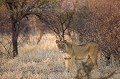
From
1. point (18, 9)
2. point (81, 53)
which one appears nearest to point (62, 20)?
point (18, 9)

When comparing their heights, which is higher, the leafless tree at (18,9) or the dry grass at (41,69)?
the leafless tree at (18,9)

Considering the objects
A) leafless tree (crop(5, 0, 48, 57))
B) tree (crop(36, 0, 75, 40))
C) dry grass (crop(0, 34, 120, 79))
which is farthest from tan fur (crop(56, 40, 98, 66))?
tree (crop(36, 0, 75, 40))

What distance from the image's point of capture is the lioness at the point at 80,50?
13.3 metres

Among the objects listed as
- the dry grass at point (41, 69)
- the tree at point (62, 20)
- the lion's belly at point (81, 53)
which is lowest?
the dry grass at point (41, 69)

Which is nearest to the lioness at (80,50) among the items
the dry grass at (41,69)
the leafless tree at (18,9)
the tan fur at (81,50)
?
the tan fur at (81,50)

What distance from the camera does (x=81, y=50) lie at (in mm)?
13586

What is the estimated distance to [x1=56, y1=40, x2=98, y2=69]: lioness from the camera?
13.3 m

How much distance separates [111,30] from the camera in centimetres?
1328

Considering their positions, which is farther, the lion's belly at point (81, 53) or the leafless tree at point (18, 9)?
the leafless tree at point (18, 9)

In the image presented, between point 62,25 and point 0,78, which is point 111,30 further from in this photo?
point 62,25

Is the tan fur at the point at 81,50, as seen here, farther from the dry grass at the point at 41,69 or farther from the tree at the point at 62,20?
the tree at the point at 62,20

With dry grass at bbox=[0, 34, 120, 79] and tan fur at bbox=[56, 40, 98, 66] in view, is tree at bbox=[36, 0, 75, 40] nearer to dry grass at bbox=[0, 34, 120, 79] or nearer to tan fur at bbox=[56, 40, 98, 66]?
dry grass at bbox=[0, 34, 120, 79]

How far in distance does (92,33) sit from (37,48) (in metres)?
7.07

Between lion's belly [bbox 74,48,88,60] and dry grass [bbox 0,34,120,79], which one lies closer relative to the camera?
dry grass [bbox 0,34,120,79]
